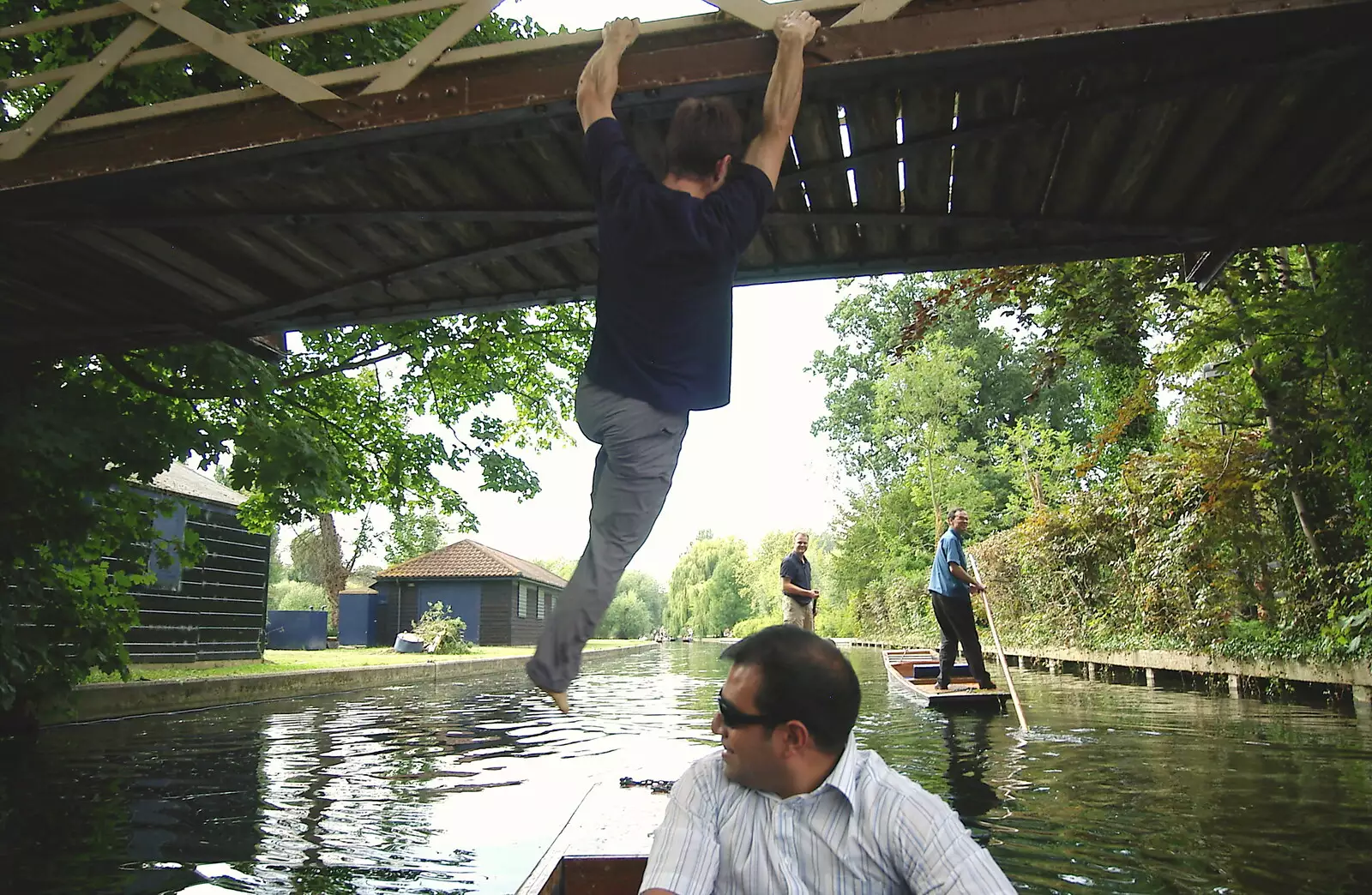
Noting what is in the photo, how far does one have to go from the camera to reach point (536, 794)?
5461 millimetres

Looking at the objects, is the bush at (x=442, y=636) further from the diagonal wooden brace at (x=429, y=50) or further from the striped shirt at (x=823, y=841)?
the striped shirt at (x=823, y=841)

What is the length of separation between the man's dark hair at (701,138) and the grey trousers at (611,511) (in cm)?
51

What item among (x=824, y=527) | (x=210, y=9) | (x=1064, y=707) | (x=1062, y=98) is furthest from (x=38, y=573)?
(x=824, y=527)

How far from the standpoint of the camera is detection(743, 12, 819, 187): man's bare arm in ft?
6.82

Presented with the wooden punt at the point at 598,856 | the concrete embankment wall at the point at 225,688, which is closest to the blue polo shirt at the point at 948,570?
the concrete embankment wall at the point at 225,688

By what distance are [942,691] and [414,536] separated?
4795 cm

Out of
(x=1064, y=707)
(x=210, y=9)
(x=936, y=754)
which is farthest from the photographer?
(x=1064, y=707)

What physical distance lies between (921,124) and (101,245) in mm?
3643

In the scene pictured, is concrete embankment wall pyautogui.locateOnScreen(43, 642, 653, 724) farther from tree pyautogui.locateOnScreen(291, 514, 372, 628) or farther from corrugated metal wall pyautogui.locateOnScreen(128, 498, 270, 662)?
tree pyautogui.locateOnScreen(291, 514, 372, 628)

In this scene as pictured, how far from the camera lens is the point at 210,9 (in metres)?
6.15

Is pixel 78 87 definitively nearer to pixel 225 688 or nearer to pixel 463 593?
pixel 225 688

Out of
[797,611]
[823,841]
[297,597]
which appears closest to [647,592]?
[297,597]

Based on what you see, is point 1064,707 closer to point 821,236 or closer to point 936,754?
point 936,754

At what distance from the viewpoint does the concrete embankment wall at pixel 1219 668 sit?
8305 millimetres
